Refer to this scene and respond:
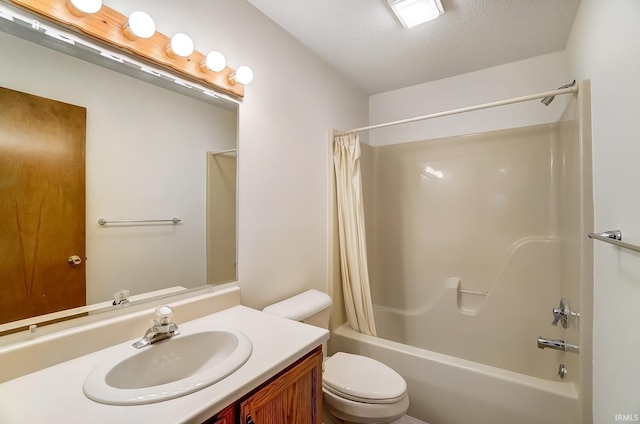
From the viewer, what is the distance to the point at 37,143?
84cm

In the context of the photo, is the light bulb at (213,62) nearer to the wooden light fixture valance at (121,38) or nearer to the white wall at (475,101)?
the wooden light fixture valance at (121,38)

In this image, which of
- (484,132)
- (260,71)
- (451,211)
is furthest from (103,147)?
(484,132)

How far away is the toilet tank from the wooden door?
2.64ft

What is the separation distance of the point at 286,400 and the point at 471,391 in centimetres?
116

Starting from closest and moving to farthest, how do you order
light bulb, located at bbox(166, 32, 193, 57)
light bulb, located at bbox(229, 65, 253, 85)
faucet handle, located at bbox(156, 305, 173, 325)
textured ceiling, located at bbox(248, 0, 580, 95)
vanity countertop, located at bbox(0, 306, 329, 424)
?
vanity countertop, located at bbox(0, 306, 329, 424)
faucet handle, located at bbox(156, 305, 173, 325)
light bulb, located at bbox(166, 32, 193, 57)
light bulb, located at bbox(229, 65, 253, 85)
textured ceiling, located at bbox(248, 0, 580, 95)

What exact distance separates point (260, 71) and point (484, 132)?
176 centimetres

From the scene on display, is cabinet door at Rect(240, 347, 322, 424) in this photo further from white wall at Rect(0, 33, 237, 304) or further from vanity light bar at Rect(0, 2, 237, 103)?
vanity light bar at Rect(0, 2, 237, 103)

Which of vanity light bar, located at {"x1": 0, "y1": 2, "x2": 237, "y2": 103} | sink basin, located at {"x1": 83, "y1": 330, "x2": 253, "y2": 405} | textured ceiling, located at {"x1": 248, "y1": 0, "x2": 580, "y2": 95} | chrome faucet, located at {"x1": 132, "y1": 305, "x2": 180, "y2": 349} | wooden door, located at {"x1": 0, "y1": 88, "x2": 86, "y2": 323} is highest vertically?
textured ceiling, located at {"x1": 248, "y1": 0, "x2": 580, "y2": 95}

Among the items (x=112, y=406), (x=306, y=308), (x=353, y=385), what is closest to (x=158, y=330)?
(x=112, y=406)

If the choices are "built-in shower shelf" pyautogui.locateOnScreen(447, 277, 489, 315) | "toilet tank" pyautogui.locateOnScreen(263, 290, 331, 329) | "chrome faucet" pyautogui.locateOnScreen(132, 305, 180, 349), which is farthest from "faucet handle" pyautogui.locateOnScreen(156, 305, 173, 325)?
"built-in shower shelf" pyautogui.locateOnScreen(447, 277, 489, 315)

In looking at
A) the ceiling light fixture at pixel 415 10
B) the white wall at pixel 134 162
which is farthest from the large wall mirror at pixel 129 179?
the ceiling light fixture at pixel 415 10

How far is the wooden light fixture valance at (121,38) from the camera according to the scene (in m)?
0.84

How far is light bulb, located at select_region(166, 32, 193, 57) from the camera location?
3.51ft

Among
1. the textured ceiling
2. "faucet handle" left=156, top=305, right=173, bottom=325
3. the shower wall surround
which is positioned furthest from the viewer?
the shower wall surround
